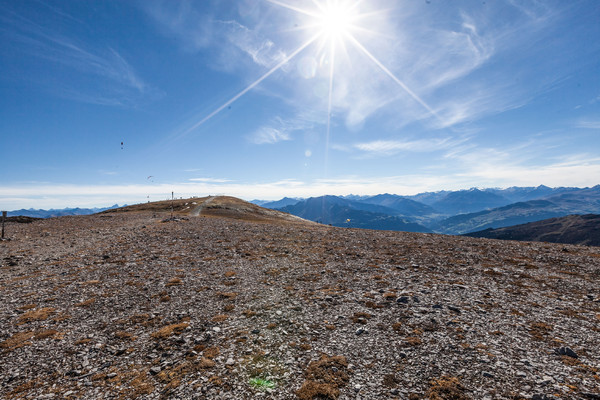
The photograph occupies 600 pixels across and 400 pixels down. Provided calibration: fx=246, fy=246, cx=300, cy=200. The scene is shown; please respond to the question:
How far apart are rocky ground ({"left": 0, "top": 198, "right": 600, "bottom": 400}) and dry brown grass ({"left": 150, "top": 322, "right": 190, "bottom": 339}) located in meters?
0.10

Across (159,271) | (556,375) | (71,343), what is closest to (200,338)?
(71,343)

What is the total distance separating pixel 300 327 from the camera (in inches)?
492

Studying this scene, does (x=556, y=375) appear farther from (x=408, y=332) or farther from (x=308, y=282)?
(x=308, y=282)

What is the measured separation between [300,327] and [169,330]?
6592 mm

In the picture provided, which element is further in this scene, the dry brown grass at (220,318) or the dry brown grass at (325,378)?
the dry brown grass at (220,318)

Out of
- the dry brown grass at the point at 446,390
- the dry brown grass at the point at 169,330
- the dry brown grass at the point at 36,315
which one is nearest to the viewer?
the dry brown grass at the point at 446,390

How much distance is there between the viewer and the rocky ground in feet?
28.6

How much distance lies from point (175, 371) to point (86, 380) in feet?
10.5

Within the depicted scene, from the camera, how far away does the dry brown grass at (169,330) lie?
1198 centimetres

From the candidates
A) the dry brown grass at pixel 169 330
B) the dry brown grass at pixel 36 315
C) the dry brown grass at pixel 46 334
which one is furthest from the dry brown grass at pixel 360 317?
the dry brown grass at pixel 36 315

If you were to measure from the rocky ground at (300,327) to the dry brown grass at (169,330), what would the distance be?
0.10 meters

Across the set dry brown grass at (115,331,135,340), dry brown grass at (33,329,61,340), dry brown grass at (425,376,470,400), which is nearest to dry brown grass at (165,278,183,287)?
dry brown grass at (115,331,135,340)

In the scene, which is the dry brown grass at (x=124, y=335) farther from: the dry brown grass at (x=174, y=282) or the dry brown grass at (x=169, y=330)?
the dry brown grass at (x=174, y=282)

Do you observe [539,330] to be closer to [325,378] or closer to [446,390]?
[446,390]
